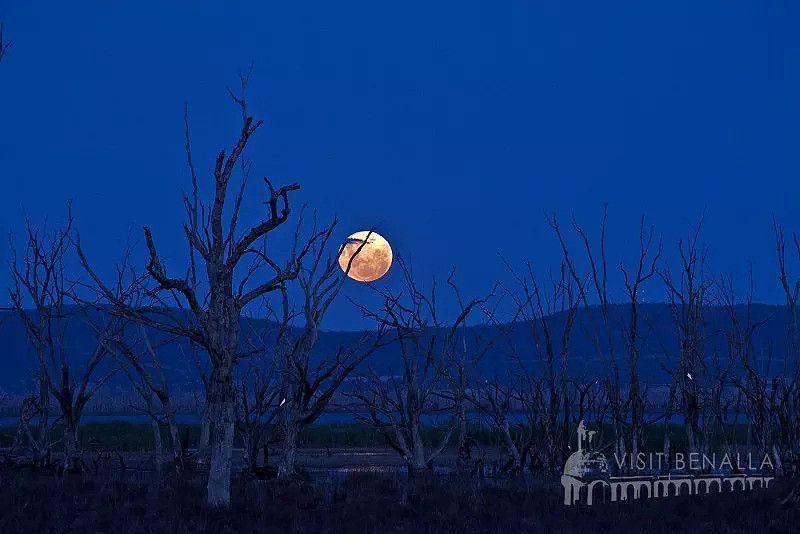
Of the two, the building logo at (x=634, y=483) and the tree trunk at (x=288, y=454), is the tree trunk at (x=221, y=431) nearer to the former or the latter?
the tree trunk at (x=288, y=454)

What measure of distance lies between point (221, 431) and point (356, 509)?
2.29m

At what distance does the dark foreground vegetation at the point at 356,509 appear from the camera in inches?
404

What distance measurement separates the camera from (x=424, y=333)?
15.0m

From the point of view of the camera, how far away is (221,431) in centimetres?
1054

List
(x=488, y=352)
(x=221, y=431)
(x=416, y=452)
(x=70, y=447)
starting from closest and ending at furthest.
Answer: (x=221, y=431) → (x=70, y=447) → (x=416, y=452) → (x=488, y=352)

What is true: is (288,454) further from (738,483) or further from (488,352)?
(488,352)

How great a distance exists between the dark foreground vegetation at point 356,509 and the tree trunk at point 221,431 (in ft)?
1.16

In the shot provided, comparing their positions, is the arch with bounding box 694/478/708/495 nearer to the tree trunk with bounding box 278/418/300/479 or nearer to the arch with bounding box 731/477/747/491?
the arch with bounding box 731/477/747/491

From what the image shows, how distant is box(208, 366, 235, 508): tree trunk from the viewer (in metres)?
10.5

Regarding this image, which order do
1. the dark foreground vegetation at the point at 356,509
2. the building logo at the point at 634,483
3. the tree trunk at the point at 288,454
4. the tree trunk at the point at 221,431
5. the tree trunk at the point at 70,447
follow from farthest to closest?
the tree trunk at the point at 70,447
the tree trunk at the point at 288,454
the building logo at the point at 634,483
the tree trunk at the point at 221,431
the dark foreground vegetation at the point at 356,509

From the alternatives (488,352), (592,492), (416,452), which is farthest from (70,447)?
(488,352)

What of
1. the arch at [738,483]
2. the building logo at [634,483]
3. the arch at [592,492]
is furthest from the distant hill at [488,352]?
the arch at [592,492]

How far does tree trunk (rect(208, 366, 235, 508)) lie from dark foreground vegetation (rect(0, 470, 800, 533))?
1.16 feet

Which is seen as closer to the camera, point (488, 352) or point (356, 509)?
point (356, 509)
